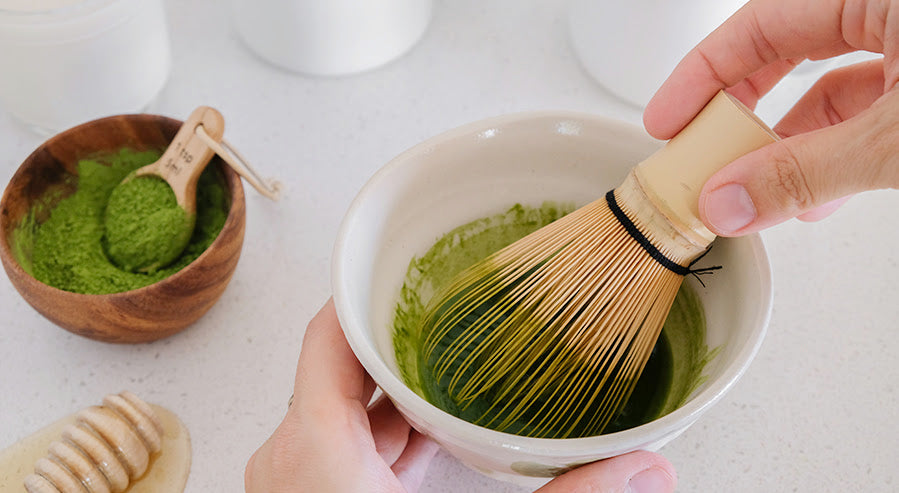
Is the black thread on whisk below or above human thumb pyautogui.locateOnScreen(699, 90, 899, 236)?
below

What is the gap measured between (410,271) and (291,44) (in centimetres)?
34

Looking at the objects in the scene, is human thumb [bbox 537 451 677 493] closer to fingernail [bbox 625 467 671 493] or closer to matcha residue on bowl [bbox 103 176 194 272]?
fingernail [bbox 625 467 671 493]

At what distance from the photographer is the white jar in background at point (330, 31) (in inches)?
29.2

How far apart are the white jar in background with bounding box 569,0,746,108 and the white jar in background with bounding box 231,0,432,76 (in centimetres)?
18

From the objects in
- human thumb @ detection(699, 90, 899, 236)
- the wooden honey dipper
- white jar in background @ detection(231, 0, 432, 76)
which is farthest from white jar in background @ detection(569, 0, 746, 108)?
the wooden honey dipper

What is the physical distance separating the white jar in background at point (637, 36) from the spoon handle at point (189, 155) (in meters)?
0.37

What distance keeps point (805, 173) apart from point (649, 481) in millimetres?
195

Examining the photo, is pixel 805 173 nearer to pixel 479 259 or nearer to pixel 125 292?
pixel 479 259

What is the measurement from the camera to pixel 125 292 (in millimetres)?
569

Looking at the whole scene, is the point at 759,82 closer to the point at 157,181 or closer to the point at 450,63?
the point at 450,63

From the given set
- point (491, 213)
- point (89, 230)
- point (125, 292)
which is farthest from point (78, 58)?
point (491, 213)

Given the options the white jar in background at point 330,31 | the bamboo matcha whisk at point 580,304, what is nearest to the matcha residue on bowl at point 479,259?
the bamboo matcha whisk at point 580,304

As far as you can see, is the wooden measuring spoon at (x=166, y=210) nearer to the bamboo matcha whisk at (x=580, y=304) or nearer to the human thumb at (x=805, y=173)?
the bamboo matcha whisk at (x=580, y=304)

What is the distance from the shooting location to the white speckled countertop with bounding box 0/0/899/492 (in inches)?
23.6
